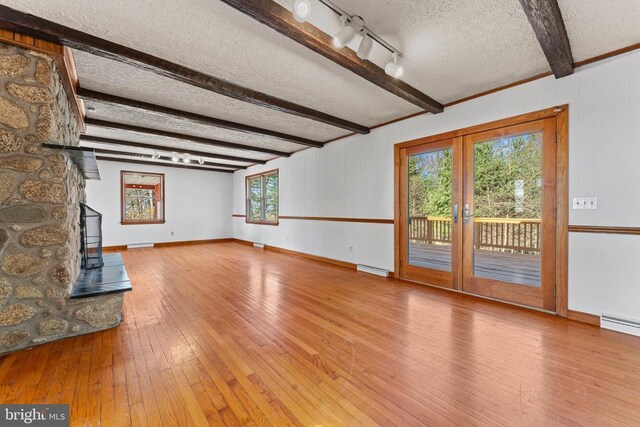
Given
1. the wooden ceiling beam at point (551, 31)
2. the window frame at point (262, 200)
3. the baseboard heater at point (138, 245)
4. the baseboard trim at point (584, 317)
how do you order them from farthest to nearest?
the baseboard heater at point (138, 245) < the window frame at point (262, 200) < the baseboard trim at point (584, 317) < the wooden ceiling beam at point (551, 31)

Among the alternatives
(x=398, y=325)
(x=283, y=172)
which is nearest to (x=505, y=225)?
(x=398, y=325)

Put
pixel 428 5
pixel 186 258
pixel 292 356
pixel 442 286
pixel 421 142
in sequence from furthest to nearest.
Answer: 1. pixel 186 258
2. pixel 421 142
3. pixel 442 286
4. pixel 292 356
5. pixel 428 5

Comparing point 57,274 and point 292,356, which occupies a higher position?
point 57,274

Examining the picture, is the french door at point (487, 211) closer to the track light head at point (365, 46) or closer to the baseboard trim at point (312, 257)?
the baseboard trim at point (312, 257)

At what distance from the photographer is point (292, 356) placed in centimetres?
205

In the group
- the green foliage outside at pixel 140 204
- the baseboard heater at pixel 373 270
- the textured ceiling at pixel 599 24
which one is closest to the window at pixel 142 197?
the green foliage outside at pixel 140 204

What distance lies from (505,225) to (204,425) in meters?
3.52

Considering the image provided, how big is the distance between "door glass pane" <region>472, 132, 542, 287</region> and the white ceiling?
80 cm

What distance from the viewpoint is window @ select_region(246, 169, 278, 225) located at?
746cm

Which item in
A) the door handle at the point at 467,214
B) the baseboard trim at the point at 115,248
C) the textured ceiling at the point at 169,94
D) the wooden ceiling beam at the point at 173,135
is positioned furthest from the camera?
the baseboard trim at the point at 115,248

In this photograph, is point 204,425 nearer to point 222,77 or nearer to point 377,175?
point 222,77

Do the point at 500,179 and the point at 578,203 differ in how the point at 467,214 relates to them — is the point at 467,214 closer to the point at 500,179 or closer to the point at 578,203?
the point at 500,179

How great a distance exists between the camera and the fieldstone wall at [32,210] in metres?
2.05

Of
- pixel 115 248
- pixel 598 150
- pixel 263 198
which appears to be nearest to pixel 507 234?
pixel 598 150
